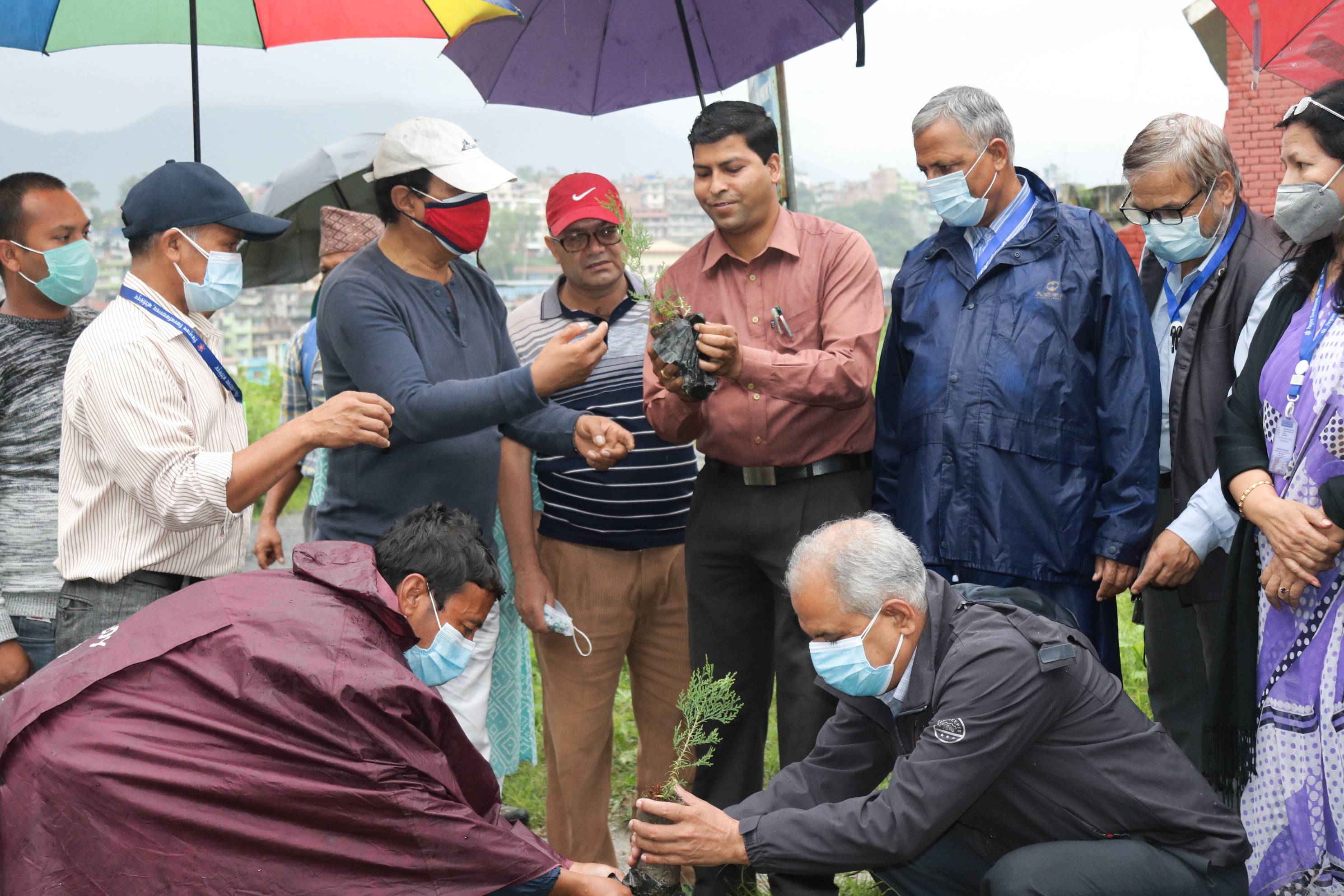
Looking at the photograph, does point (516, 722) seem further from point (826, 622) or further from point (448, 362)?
point (826, 622)

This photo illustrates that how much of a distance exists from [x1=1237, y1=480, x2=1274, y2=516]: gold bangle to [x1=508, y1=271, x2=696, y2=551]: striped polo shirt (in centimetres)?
177

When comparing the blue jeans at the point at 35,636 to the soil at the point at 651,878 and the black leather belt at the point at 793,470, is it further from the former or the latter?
the black leather belt at the point at 793,470

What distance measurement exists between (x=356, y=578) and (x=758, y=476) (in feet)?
4.68

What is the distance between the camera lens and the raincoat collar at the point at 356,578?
2629mm

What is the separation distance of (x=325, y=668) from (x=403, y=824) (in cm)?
37

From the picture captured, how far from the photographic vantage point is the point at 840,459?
3.69 meters

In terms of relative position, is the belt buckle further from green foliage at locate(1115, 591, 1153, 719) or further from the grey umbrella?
the grey umbrella

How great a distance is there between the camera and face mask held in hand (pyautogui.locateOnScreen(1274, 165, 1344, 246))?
2.97m

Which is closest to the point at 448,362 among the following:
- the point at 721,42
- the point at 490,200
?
the point at 490,200

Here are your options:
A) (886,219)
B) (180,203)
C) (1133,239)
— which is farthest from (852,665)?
(1133,239)

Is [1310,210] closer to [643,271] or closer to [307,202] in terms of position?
[643,271]

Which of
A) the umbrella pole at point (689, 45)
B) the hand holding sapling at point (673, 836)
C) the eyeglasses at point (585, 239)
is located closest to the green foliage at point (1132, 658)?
the hand holding sapling at point (673, 836)

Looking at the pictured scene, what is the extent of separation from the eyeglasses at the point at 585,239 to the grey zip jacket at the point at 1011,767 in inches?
70.8

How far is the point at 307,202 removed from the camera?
23.7 feet
